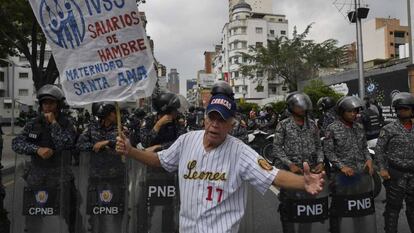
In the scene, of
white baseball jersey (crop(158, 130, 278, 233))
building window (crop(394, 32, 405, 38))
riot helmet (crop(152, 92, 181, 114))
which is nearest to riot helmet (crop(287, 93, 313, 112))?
riot helmet (crop(152, 92, 181, 114))

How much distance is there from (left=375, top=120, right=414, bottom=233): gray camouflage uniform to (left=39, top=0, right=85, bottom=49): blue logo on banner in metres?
3.51

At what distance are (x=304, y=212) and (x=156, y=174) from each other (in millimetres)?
1612

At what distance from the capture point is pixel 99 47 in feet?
10.5

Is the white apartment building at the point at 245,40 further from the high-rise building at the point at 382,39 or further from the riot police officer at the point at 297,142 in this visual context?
the riot police officer at the point at 297,142

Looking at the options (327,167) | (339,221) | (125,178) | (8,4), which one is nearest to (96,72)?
(125,178)

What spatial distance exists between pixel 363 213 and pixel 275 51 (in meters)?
44.5

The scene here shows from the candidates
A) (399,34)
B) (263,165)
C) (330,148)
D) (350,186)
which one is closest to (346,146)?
(330,148)

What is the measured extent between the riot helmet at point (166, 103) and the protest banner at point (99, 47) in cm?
209

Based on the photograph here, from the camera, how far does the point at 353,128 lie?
207 inches

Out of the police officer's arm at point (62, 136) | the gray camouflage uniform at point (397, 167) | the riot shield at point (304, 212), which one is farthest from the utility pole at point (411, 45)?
the police officer's arm at point (62, 136)

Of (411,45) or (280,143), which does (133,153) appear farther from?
(411,45)

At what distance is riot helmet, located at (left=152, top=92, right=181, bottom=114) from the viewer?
5.36 m

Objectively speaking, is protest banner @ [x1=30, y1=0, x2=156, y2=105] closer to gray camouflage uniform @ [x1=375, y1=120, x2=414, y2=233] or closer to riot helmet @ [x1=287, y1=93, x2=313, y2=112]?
riot helmet @ [x1=287, y1=93, x2=313, y2=112]

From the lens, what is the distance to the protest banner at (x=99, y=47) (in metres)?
3.17
